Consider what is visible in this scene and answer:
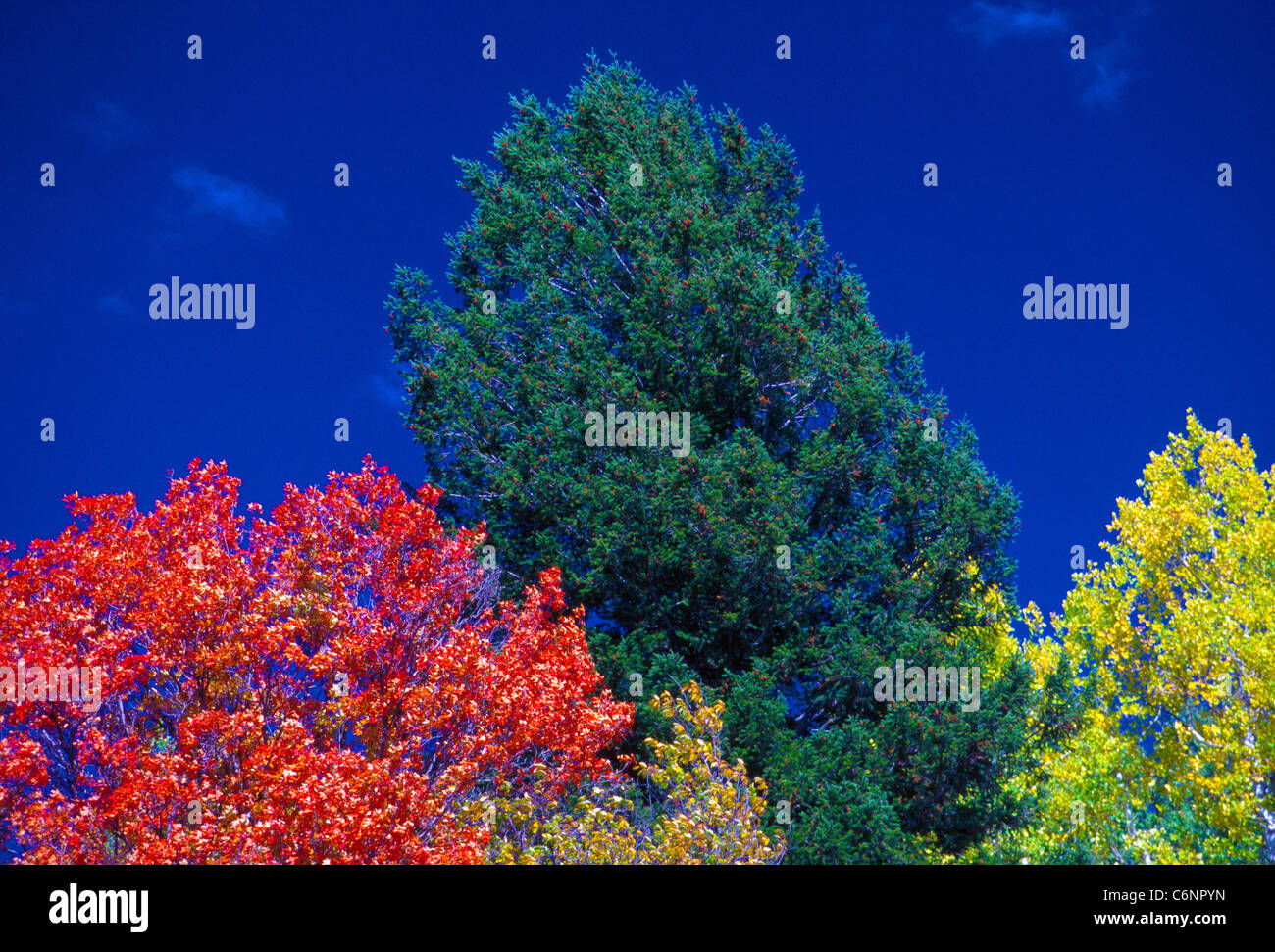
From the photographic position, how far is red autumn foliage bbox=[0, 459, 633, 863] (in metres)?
13.5

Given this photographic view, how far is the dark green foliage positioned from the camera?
55.3 feet

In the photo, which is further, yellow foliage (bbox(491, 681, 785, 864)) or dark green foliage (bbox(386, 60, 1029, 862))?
dark green foliage (bbox(386, 60, 1029, 862))

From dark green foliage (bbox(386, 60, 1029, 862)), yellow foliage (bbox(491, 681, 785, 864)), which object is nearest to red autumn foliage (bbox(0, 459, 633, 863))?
yellow foliage (bbox(491, 681, 785, 864))

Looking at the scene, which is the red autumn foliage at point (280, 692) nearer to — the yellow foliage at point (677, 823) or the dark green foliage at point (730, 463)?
the yellow foliage at point (677, 823)

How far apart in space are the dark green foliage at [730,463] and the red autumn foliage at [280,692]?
8.35 feet

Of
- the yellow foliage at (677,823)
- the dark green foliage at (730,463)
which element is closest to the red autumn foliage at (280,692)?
the yellow foliage at (677,823)

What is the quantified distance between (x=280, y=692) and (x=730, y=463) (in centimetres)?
866

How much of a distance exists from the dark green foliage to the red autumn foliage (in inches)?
100

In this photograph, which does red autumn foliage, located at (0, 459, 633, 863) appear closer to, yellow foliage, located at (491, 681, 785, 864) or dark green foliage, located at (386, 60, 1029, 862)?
yellow foliage, located at (491, 681, 785, 864)

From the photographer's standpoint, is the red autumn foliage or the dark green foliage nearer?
the red autumn foliage

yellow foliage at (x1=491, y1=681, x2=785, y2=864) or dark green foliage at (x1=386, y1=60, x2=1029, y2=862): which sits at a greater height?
dark green foliage at (x1=386, y1=60, x2=1029, y2=862)

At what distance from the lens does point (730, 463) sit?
59.9ft
